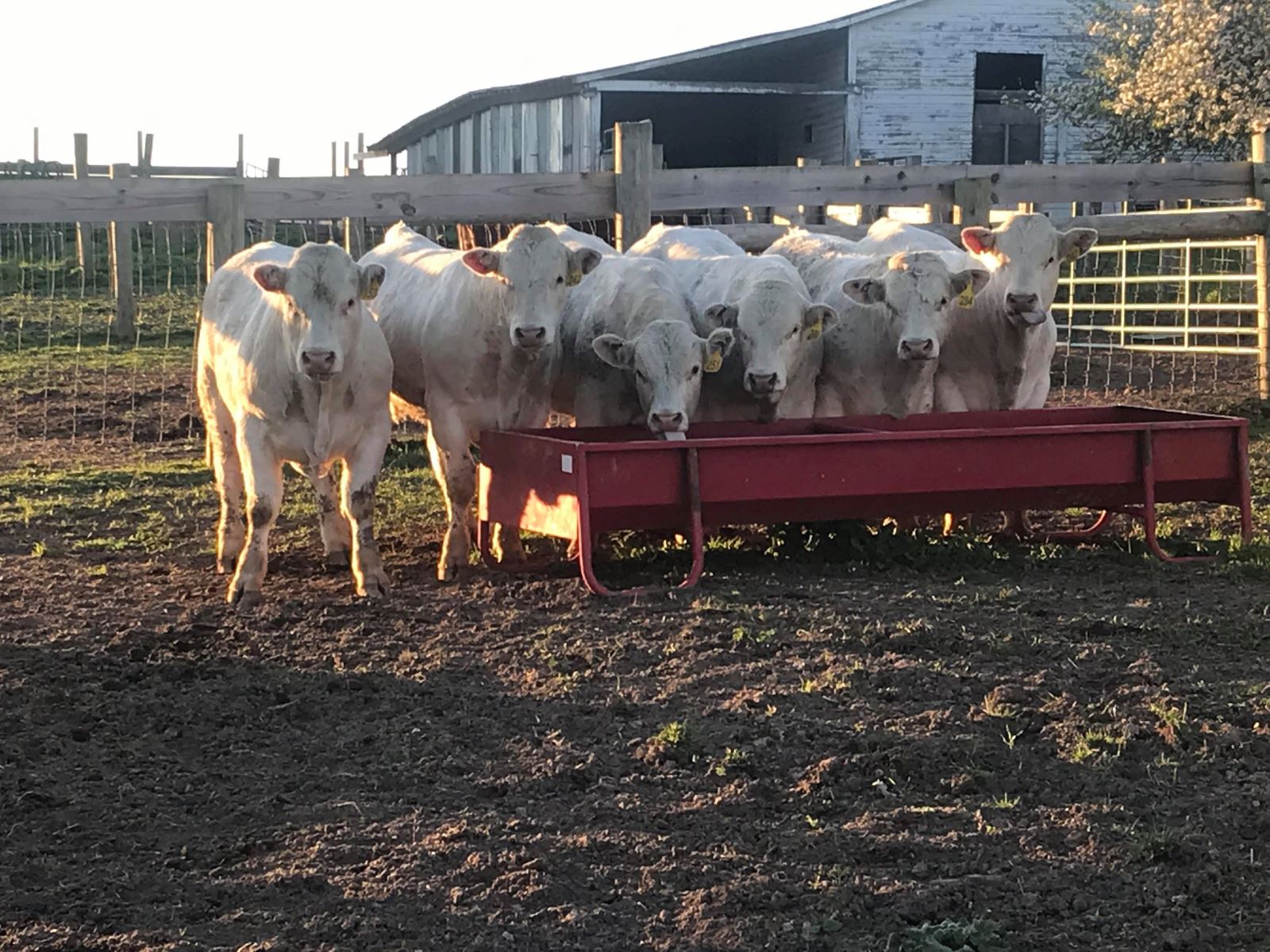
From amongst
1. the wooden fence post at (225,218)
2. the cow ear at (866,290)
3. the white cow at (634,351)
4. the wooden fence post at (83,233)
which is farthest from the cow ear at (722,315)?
the wooden fence post at (83,233)

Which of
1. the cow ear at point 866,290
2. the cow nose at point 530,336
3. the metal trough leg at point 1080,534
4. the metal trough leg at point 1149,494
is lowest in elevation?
the metal trough leg at point 1080,534

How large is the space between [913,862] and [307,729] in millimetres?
2317

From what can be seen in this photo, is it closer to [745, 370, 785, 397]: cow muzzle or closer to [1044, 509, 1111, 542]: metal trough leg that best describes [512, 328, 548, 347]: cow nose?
[745, 370, 785, 397]: cow muzzle

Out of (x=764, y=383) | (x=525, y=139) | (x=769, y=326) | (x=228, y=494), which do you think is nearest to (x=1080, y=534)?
(x=764, y=383)

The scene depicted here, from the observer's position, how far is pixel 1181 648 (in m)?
6.46

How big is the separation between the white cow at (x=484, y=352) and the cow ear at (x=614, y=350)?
24 cm

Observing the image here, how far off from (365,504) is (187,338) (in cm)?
1229

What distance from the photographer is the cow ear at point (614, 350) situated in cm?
848

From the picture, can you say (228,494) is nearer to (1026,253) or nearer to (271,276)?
(271,276)

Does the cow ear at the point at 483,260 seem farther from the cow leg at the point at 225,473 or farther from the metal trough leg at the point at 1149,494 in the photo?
the metal trough leg at the point at 1149,494

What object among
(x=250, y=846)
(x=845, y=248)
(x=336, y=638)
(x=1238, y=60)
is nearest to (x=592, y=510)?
(x=336, y=638)

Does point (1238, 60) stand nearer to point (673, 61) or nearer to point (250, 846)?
point (673, 61)

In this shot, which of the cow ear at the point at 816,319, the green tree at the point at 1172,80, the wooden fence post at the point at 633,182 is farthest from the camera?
the green tree at the point at 1172,80

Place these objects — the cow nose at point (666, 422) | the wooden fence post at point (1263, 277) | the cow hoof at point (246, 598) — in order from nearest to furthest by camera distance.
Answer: the cow hoof at point (246, 598), the cow nose at point (666, 422), the wooden fence post at point (1263, 277)
